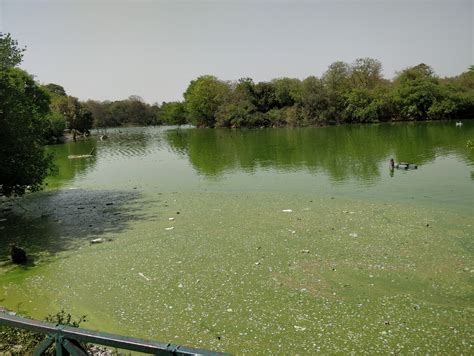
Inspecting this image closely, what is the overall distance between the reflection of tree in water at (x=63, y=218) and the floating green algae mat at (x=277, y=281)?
1.46ft

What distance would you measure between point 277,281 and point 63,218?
1435 centimetres

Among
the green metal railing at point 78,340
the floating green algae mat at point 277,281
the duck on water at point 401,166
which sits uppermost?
the green metal railing at point 78,340

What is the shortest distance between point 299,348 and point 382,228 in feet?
31.1

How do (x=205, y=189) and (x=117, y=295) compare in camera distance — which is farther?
(x=205, y=189)

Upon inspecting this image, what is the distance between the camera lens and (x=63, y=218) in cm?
2156

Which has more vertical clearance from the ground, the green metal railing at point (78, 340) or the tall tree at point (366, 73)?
the tall tree at point (366, 73)

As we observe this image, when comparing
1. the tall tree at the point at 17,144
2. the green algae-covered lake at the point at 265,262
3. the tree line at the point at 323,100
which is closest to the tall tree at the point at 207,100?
the tree line at the point at 323,100

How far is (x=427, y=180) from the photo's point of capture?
26.3 m

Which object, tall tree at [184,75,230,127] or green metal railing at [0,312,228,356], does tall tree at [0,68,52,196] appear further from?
tall tree at [184,75,230,127]

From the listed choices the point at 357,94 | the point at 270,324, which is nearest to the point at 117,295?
the point at 270,324

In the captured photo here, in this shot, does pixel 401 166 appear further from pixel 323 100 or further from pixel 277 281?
pixel 323 100

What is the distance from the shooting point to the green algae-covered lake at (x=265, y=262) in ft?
31.0

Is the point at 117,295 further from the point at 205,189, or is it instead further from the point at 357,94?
the point at 357,94

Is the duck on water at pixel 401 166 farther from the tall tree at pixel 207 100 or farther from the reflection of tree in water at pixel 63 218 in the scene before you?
the tall tree at pixel 207 100
